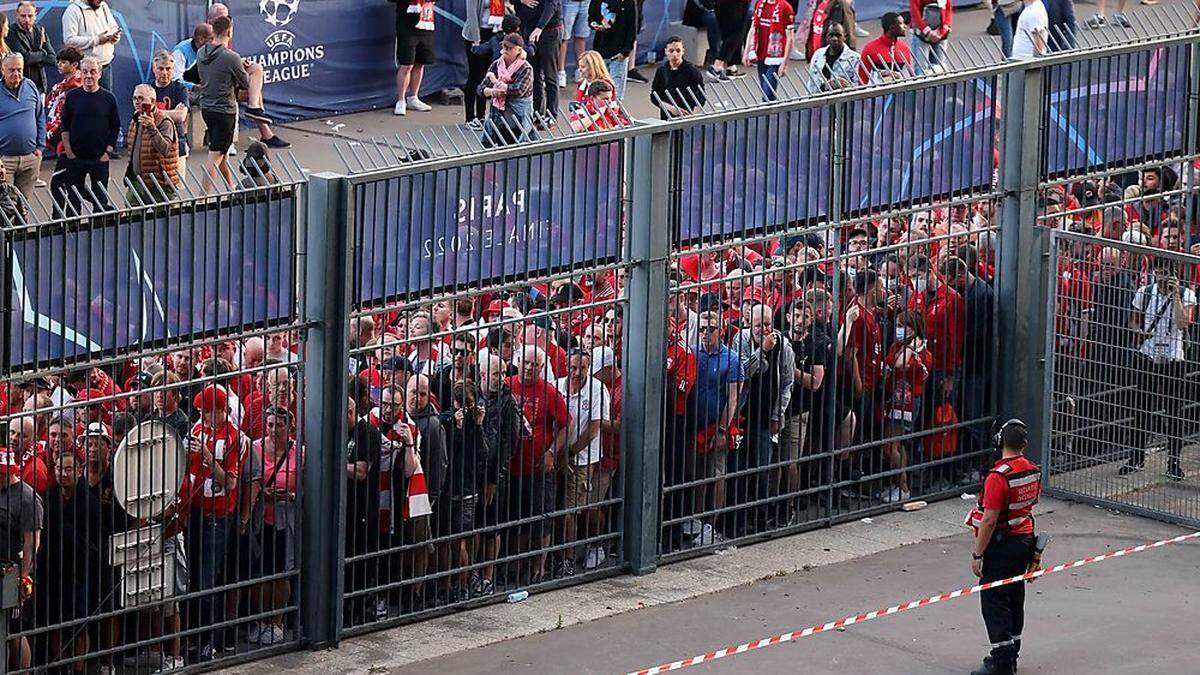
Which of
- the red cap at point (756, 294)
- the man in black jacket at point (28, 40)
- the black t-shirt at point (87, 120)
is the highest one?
the man in black jacket at point (28, 40)

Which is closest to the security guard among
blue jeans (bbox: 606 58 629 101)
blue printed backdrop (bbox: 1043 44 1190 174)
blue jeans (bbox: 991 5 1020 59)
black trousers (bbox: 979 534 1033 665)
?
black trousers (bbox: 979 534 1033 665)

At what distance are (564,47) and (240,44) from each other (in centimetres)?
404

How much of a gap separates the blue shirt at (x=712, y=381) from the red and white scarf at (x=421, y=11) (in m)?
10.9

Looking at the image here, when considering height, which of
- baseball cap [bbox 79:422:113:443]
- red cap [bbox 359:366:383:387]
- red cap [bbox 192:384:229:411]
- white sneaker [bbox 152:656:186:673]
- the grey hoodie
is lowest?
white sneaker [bbox 152:656:186:673]

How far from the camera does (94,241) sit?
11.3 metres

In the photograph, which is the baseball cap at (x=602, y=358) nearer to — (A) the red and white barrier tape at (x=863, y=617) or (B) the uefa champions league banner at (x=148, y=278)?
(A) the red and white barrier tape at (x=863, y=617)

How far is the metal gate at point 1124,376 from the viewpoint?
14992mm

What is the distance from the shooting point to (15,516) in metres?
11.2

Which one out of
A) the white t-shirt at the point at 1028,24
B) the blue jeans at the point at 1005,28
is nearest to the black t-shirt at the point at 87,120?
the white t-shirt at the point at 1028,24

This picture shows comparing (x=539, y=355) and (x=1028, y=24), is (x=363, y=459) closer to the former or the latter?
(x=539, y=355)

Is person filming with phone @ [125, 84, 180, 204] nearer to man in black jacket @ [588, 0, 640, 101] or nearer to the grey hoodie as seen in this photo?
the grey hoodie

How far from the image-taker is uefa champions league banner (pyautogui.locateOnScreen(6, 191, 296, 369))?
1118 centimetres

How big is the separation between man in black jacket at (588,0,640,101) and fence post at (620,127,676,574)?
38.4 feet

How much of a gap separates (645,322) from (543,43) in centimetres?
1131
